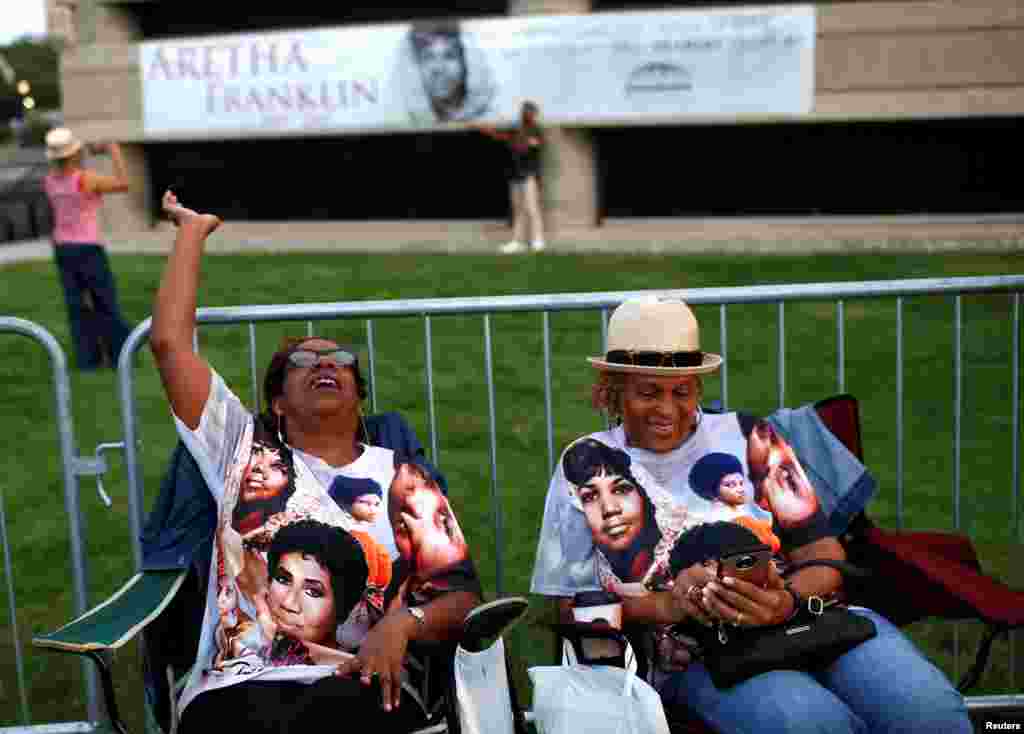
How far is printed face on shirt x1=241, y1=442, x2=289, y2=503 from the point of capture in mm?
3721

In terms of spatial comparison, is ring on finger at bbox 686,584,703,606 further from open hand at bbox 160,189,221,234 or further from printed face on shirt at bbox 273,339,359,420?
open hand at bbox 160,189,221,234

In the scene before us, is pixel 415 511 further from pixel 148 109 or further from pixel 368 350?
pixel 148 109

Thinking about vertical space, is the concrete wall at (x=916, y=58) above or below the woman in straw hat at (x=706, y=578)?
above

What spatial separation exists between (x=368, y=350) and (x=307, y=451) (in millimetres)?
576

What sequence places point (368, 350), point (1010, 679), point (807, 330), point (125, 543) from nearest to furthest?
point (368, 350) → point (1010, 679) → point (125, 543) → point (807, 330)

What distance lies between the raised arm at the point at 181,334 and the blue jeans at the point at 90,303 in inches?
286

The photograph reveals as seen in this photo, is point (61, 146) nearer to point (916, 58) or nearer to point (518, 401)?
point (518, 401)

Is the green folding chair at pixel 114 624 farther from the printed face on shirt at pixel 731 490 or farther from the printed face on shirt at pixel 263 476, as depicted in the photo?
the printed face on shirt at pixel 731 490

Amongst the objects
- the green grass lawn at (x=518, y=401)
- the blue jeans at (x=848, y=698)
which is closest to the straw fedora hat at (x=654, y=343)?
the blue jeans at (x=848, y=698)

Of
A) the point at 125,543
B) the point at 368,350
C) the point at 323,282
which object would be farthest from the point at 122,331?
the point at 368,350

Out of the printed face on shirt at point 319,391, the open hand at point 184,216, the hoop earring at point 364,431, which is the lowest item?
the hoop earring at point 364,431

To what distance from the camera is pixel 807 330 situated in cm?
1199

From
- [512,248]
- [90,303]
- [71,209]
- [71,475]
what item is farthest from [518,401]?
[512,248]

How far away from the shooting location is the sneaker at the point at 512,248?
20.1 metres
